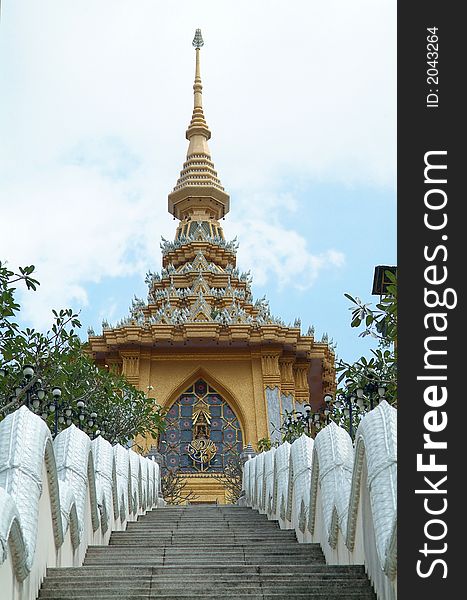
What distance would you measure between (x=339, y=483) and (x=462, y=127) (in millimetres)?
3876

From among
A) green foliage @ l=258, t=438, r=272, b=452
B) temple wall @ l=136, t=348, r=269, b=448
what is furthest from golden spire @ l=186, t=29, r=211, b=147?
green foliage @ l=258, t=438, r=272, b=452

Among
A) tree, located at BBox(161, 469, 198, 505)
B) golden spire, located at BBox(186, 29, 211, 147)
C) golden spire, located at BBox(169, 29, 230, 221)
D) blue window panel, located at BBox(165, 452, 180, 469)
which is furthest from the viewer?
golden spire, located at BBox(186, 29, 211, 147)

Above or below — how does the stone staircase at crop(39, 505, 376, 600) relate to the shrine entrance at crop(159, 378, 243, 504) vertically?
below

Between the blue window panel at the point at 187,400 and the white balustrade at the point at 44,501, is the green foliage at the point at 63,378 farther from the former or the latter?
the blue window panel at the point at 187,400

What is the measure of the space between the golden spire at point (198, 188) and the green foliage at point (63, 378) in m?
17.6

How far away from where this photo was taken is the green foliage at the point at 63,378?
9.36m

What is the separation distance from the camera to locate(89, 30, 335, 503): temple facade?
31656mm

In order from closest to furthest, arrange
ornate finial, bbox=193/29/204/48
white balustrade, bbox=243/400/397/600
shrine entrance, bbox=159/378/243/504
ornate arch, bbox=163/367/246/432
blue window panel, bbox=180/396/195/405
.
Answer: white balustrade, bbox=243/400/397/600, shrine entrance, bbox=159/378/243/504, ornate arch, bbox=163/367/246/432, blue window panel, bbox=180/396/195/405, ornate finial, bbox=193/29/204/48

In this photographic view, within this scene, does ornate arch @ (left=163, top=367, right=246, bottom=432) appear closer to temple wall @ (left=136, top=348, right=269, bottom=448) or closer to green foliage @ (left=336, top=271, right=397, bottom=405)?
temple wall @ (left=136, top=348, right=269, bottom=448)

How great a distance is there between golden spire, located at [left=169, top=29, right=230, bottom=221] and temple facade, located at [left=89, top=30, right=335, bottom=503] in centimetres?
617

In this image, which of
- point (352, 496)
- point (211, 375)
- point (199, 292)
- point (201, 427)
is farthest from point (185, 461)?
point (352, 496)

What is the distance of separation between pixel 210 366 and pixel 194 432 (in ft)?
7.68

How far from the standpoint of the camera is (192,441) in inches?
1266

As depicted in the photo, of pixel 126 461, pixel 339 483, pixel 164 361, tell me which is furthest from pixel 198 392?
pixel 339 483
